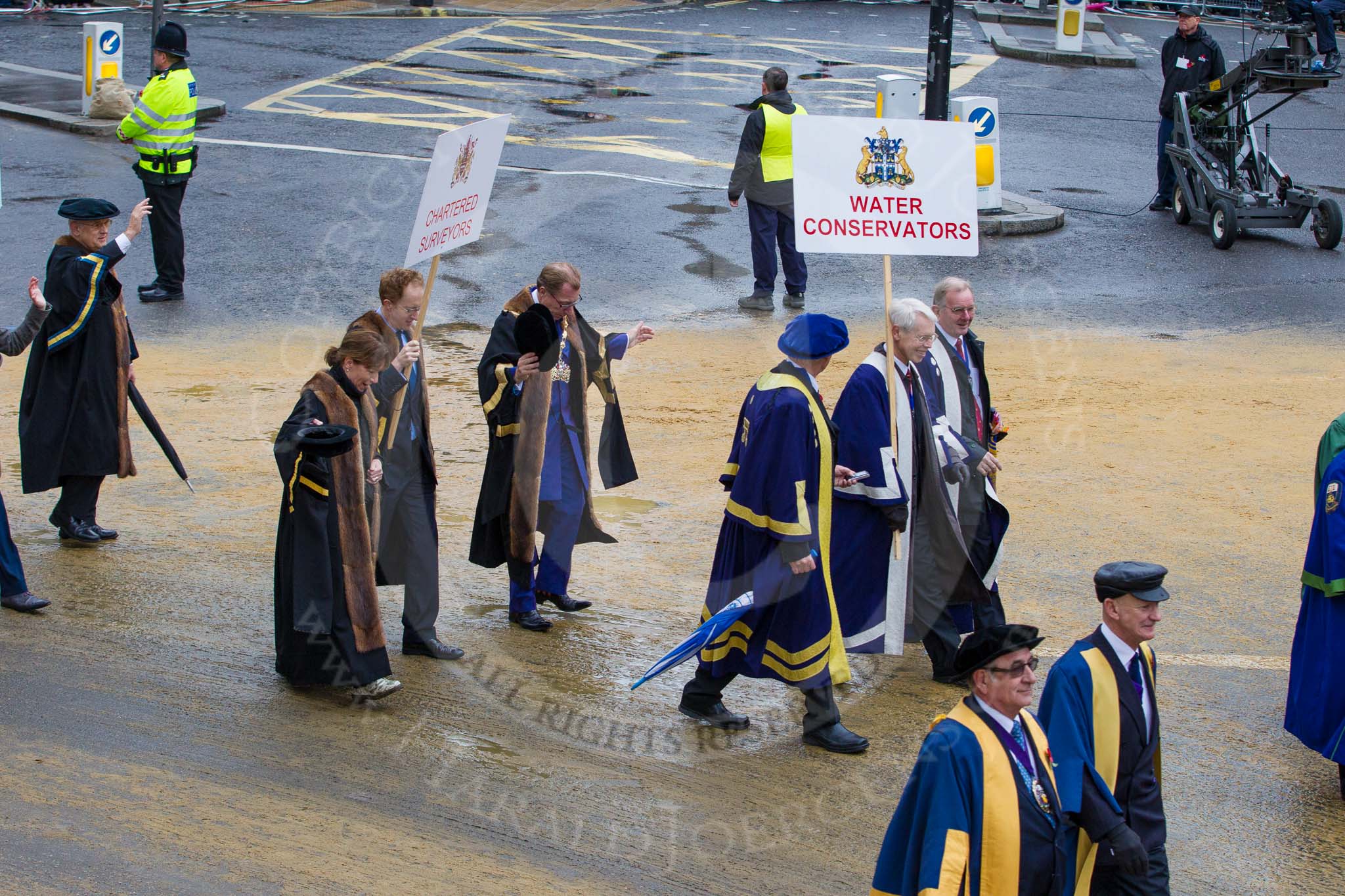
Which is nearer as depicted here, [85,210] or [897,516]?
[897,516]

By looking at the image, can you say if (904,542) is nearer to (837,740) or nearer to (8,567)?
(837,740)

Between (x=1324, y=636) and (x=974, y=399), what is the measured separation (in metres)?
1.92

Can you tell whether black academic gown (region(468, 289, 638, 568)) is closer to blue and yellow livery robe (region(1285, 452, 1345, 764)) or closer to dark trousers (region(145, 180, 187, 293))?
blue and yellow livery robe (region(1285, 452, 1345, 764))

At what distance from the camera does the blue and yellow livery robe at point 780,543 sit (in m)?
6.13

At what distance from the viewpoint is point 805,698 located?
21.8 feet

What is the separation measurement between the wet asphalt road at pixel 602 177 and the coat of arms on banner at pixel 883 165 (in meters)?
5.64

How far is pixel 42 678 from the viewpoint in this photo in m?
6.50

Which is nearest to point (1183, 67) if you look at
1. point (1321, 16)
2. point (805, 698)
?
point (1321, 16)

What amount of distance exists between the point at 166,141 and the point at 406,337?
6.81 metres

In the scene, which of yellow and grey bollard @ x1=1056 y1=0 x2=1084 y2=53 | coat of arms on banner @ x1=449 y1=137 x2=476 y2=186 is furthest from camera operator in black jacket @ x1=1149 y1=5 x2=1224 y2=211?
coat of arms on banner @ x1=449 y1=137 x2=476 y2=186

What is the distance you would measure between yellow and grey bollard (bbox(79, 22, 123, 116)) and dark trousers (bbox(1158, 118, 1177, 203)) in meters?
12.1

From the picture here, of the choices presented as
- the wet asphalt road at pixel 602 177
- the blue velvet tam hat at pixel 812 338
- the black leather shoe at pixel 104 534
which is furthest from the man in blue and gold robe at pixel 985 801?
the wet asphalt road at pixel 602 177

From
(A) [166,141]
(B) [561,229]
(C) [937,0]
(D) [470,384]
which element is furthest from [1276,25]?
(A) [166,141]

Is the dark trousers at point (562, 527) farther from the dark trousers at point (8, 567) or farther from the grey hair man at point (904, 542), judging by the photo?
the dark trousers at point (8, 567)
